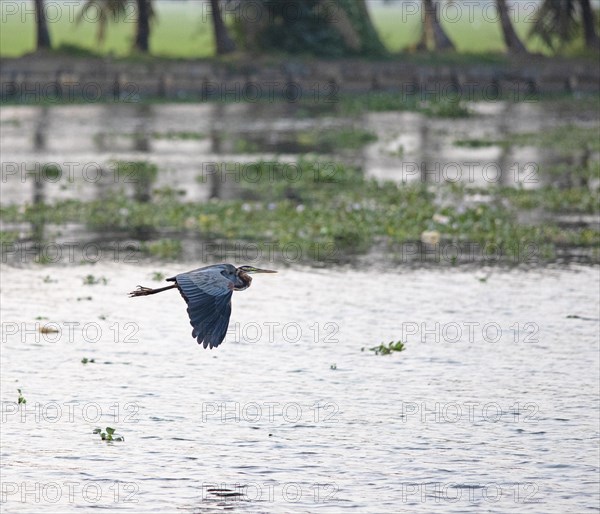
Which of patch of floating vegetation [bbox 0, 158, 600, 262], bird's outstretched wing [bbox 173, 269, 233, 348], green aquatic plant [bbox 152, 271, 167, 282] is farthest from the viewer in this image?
patch of floating vegetation [bbox 0, 158, 600, 262]

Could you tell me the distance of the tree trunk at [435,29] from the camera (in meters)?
55.8

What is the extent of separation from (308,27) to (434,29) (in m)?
5.99

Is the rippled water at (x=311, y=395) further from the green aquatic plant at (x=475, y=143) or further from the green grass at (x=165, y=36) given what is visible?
the green grass at (x=165, y=36)

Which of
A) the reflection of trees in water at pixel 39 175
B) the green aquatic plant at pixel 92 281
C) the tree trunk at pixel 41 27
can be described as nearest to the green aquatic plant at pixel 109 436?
the green aquatic plant at pixel 92 281

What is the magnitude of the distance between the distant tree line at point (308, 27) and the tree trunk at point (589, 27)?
0.15 ft

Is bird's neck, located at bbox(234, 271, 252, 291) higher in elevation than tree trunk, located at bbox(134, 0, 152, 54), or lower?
lower

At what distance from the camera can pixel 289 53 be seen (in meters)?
52.6

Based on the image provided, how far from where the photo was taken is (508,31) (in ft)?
180

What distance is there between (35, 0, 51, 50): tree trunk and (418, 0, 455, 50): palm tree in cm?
1396

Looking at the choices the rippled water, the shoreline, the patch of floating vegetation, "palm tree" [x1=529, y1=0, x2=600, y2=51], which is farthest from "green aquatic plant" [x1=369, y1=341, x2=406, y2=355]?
"palm tree" [x1=529, y1=0, x2=600, y2=51]

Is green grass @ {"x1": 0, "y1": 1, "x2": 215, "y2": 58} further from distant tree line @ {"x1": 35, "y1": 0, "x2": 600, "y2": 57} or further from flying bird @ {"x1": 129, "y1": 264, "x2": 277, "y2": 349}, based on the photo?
flying bird @ {"x1": 129, "y1": 264, "x2": 277, "y2": 349}

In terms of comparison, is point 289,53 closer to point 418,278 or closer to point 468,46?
point 418,278

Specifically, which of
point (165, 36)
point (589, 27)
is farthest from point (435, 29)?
point (165, 36)

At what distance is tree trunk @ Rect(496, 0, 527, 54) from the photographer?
54656 mm
